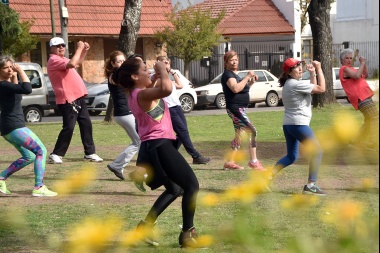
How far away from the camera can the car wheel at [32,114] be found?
86.3ft

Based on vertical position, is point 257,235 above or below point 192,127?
above

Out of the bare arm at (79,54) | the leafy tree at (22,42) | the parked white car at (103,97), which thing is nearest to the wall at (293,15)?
the leafy tree at (22,42)

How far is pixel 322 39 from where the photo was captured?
26531mm

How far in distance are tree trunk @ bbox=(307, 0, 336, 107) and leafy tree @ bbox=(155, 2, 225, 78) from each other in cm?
1394

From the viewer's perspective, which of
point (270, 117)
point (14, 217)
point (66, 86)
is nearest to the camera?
point (14, 217)

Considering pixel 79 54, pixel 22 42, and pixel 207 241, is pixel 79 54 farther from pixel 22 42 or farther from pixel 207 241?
pixel 22 42

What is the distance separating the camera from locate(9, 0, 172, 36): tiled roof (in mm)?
38938

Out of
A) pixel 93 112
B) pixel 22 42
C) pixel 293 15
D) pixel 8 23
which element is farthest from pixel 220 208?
pixel 293 15

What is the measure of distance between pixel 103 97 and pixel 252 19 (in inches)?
798

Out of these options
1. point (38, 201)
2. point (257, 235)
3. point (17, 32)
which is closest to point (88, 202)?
point (38, 201)

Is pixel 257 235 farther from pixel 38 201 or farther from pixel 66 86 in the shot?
pixel 66 86

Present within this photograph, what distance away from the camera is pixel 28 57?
1586 inches

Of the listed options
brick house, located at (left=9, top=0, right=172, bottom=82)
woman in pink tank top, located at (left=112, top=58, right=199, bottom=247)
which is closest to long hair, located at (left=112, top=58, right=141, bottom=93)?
woman in pink tank top, located at (left=112, top=58, right=199, bottom=247)

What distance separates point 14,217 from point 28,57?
37311 millimetres
